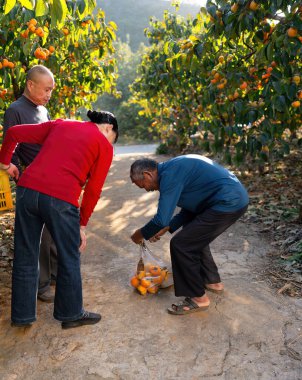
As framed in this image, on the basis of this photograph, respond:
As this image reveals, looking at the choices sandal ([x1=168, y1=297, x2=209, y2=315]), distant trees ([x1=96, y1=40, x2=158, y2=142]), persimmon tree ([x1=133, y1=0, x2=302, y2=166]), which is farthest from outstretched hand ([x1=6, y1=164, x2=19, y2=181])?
distant trees ([x1=96, y1=40, x2=158, y2=142])

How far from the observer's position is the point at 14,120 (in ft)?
10.1

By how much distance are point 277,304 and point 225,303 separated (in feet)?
1.35

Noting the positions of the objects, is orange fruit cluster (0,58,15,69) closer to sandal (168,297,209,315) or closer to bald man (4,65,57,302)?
bald man (4,65,57,302)

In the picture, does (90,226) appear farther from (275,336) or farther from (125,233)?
(275,336)

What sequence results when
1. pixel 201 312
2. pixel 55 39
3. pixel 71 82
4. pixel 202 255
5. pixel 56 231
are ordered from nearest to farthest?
1. pixel 56 231
2. pixel 201 312
3. pixel 202 255
4. pixel 55 39
5. pixel 71 82

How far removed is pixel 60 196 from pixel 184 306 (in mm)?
1300

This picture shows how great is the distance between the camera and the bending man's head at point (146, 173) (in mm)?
2877

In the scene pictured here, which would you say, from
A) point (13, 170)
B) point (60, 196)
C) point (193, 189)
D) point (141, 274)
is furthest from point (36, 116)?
point (141, 274)

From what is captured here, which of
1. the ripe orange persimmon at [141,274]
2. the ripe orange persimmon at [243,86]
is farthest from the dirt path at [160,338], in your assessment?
the ripe orange persimmon at [243,86]

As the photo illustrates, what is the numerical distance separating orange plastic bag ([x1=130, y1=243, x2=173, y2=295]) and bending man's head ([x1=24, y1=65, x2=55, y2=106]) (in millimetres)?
1490

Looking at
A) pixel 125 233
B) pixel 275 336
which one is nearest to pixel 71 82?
pixel 125 233

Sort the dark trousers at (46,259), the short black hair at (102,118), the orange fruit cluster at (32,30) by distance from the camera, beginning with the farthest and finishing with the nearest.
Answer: the orange fruit cluster at (32,30)
the dark trousers at (46,259)
the short black hair at (102,118)

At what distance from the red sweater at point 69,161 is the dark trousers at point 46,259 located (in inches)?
29.2

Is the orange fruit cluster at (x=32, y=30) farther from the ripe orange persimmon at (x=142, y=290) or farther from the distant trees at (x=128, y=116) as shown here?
the distant trees at (x=128, y=116)
